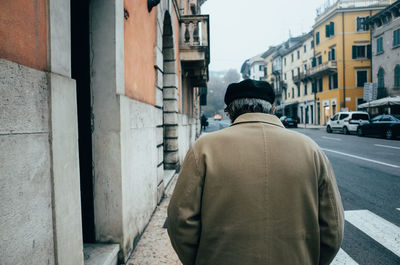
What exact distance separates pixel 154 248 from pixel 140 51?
2.71 meters

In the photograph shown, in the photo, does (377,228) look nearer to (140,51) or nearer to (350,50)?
(140,51)

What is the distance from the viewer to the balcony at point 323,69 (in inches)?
1391

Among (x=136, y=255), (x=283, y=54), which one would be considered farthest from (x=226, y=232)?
(x=283, y=54)

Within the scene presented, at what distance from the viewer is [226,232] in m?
1.41

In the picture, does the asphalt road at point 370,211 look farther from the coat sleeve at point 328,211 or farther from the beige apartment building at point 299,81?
the beige apartment building at point 299,81

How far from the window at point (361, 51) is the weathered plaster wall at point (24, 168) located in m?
39.3

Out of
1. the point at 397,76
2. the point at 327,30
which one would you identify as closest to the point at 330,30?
the point at 327,30

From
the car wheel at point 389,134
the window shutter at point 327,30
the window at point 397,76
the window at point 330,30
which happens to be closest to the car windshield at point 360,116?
the car wheel at point 389,134

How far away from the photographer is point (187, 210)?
→ 4.77 ft

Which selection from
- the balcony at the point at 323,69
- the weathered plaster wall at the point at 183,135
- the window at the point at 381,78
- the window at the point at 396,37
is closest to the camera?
the weathered plaster wall at the point at 183,135

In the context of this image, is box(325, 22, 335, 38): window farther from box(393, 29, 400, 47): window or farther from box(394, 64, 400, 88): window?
box(394, 64, 400, 88): window

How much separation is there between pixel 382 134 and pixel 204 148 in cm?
2089

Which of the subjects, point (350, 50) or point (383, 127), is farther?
point (350, 50)

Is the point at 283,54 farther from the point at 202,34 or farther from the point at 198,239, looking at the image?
the point at 198,239
